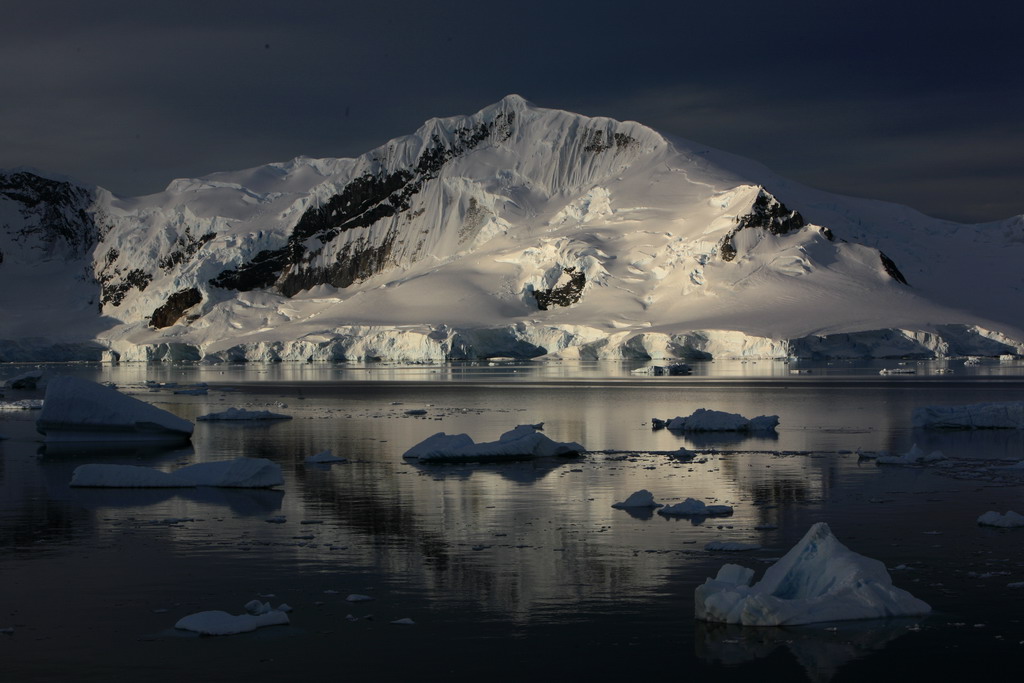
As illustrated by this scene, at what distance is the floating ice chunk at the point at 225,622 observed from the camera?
10.6 m

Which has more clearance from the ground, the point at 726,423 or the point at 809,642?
the point at 726,423

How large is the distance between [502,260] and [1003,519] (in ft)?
387

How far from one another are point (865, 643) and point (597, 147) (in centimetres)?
13910

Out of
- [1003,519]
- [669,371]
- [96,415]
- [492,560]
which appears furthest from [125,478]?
[669,371]

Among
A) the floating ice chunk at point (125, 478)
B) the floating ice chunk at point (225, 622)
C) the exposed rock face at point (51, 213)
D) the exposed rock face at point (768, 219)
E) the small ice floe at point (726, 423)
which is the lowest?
the floating ice chunk at point (225, 622)

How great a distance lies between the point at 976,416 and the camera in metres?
29.8

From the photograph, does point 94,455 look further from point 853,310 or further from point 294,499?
point 853,310

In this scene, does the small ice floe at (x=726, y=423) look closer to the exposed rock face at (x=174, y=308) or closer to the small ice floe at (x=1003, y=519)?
the small ice floe at (x=1003, y=519)

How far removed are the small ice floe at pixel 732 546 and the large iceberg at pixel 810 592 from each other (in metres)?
2.45

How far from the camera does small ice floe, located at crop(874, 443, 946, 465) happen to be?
74.0 feet

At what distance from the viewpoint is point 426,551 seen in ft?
47.3

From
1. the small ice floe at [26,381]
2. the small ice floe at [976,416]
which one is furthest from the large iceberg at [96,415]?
the small ice floe at [26,381]

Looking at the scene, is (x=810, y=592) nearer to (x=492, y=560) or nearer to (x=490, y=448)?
(x=492, y=560)

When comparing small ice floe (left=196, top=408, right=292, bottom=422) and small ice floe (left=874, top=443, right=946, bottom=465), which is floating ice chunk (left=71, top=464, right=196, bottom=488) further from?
small ice floe (left=196, top=408, right=292, bottom=422)
